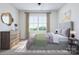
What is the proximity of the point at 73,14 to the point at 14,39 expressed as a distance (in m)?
1.47

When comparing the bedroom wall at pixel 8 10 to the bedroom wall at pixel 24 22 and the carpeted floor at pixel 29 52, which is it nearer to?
the bedroom wall at pixel 24 22

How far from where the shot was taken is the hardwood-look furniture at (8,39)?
9.55 feet

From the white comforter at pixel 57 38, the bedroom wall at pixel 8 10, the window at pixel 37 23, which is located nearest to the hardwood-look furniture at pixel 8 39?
the bedroom wall at pixel 8 10

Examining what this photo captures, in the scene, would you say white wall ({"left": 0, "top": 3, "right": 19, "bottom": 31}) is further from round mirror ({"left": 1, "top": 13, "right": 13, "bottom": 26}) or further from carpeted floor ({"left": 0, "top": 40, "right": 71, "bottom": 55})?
carpeted floor ({"left": 0, "top": 40, "right": 71, "bottom": 55})

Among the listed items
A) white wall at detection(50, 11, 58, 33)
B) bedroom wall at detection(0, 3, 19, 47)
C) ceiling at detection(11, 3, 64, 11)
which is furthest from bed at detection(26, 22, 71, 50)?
bedroom wall at detection(0, 3, 19, 47)

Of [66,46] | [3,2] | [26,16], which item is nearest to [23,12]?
[26,16]

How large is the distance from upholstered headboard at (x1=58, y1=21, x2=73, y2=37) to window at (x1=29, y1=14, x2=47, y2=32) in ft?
1.23

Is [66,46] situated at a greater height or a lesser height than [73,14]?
lesser

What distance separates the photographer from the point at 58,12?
3.00 metres

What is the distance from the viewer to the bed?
2.87 metres

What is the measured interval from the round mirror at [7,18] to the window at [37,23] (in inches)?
18.5

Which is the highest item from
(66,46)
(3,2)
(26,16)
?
(3,2)
